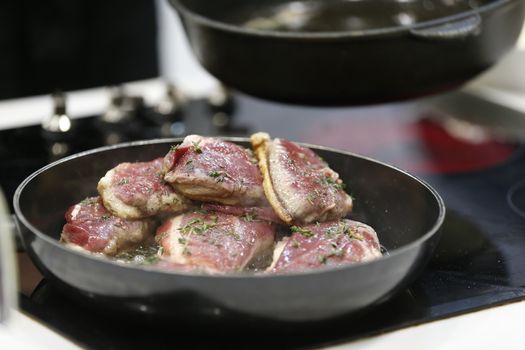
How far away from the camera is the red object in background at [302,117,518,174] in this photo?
184 cm

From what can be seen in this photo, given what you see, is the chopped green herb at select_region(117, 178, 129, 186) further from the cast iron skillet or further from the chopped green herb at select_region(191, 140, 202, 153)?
the cast iron skillet

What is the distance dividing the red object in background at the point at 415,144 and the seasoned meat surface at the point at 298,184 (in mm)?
540

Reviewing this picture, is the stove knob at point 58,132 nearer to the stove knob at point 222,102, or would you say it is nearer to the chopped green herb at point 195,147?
the stove knob at point 222,102

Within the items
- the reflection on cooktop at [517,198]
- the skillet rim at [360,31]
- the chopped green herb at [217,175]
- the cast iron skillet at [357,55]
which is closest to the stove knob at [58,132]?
the cast iron skillet at [357,55]

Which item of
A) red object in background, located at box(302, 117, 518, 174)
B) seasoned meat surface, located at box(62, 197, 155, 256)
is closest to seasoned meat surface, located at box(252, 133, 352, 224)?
seasoned meat surface, located at box(62, 197, 155, 256)

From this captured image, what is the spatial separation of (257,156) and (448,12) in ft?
2.28

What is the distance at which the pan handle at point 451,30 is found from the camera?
1360mm

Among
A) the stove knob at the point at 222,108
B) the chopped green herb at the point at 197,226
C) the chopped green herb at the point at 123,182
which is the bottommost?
the stove knob at the point at 222,108

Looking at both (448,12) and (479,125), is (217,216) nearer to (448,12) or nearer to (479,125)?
(448,12)

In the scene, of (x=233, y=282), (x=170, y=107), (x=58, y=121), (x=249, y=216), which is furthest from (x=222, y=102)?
(x=233, y=282)

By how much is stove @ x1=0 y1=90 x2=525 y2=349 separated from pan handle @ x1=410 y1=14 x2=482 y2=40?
342 mm

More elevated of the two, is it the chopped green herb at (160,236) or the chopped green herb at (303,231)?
the chopped green herb at (303,231)

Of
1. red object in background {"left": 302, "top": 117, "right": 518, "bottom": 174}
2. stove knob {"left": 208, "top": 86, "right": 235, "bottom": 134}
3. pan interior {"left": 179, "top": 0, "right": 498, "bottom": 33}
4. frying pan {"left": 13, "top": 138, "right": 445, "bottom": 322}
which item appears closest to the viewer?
frying pan {"left": 13, "top": 138, "right": 445, "bottom": 322}

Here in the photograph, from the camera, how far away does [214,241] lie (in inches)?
42.5
